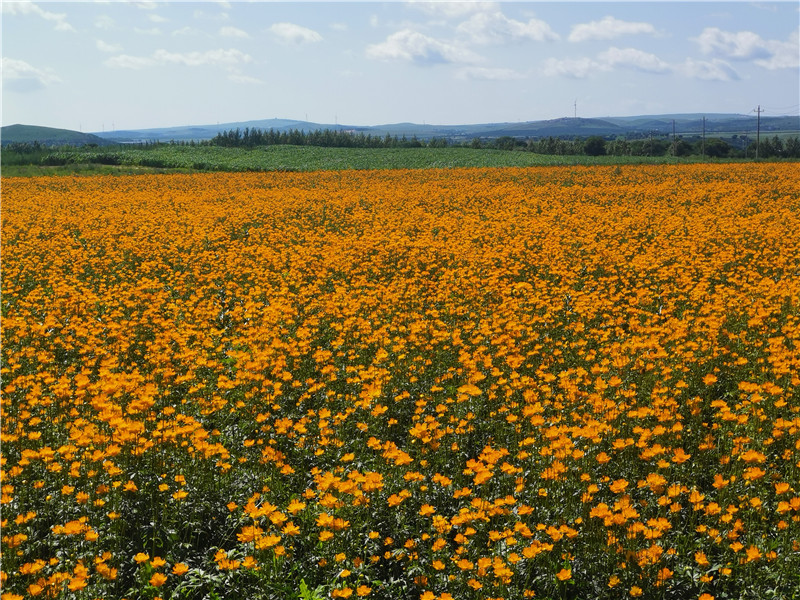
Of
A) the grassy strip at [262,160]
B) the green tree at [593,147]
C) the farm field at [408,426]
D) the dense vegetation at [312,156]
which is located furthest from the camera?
the green tree at [593,147]

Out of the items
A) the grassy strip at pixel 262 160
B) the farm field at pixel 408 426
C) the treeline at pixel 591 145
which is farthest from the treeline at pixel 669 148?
the farm field at pixel 408 426

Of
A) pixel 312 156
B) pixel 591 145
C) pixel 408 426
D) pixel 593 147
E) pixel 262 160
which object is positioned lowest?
pixel 408 426

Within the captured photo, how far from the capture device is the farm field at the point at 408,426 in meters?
4.02

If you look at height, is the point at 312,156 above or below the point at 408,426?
above

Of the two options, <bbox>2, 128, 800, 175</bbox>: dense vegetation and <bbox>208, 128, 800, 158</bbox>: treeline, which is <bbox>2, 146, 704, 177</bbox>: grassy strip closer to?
<bbox>2, 128, 800, 175</bbox>: dense vegetation

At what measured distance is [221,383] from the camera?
20.3ft

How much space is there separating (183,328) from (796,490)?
23.9ft

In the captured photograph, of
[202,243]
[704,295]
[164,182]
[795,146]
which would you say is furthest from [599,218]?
[795,146]

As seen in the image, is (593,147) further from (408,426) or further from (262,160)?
(408,426)

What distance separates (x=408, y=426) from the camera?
6207 mm

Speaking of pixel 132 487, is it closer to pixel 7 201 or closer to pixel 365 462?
pixel 365 462

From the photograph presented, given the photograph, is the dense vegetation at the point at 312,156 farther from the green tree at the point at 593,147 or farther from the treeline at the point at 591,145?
A: the treeline at the point at 591,145

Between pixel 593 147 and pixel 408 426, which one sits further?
pixel 593 147

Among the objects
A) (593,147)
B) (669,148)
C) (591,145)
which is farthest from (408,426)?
→ (669,148)
